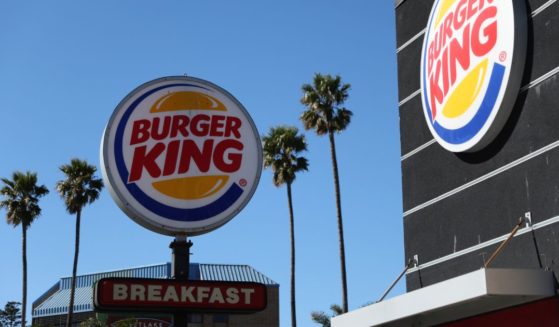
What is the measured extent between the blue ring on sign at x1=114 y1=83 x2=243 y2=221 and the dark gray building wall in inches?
136

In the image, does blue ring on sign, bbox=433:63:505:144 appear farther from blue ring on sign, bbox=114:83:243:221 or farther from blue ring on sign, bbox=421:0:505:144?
blue ring on sign, bbox=114:83:243:221

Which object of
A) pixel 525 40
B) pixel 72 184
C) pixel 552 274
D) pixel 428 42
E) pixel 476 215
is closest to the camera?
pixel 552 274

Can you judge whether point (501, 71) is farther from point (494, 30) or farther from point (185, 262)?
point (185, 262)

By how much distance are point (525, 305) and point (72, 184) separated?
147 feet

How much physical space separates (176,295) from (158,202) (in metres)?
1.57

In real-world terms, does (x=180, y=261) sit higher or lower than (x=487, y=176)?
lower

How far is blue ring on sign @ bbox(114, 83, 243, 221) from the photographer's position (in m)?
14.8

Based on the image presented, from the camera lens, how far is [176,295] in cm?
1410

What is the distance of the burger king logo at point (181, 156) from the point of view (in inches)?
583

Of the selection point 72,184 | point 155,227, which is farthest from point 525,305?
point 72,184

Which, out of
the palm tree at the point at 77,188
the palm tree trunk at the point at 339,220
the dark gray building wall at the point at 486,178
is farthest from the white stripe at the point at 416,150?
the palm tree at the point at 77,188

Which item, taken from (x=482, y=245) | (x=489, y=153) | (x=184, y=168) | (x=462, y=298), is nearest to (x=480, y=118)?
(x=489, y=153)

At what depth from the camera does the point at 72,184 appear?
55375 millimetres

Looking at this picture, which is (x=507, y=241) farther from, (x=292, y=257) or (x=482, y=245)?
(x=292, y=257)
